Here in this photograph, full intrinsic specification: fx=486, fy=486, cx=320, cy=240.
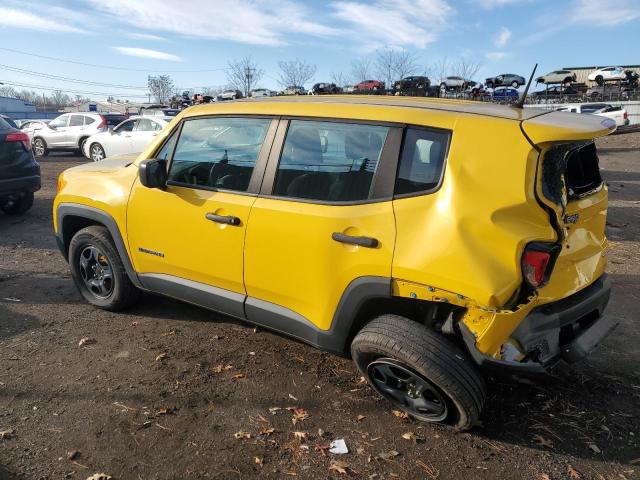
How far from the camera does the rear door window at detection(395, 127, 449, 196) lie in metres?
2.56

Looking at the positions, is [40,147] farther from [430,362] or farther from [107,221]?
[430,362]

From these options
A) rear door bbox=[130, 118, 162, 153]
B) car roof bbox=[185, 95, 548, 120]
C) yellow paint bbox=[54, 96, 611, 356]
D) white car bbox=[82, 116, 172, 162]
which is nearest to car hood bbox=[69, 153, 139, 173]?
yellow paint bbox=[54, 96, 611, 356]

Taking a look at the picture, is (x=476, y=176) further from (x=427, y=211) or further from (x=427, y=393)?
(x=427, y=393)

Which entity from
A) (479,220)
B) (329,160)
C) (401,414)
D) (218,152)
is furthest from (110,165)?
(479,220)

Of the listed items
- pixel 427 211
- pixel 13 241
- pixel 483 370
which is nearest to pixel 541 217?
pixel 427 211

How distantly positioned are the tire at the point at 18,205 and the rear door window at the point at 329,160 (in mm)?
6368

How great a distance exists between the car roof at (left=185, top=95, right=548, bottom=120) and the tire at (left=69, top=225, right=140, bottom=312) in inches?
53.0

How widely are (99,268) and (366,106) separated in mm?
2817

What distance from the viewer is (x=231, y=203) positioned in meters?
3.22

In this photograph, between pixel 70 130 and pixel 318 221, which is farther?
pixel 70 130

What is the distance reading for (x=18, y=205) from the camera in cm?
779

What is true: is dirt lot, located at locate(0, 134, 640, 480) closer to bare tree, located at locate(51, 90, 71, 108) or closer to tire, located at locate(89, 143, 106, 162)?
tire, located at locate(89, 143, 106, 162)

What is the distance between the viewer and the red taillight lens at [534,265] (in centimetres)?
234

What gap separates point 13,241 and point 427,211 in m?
6.14
